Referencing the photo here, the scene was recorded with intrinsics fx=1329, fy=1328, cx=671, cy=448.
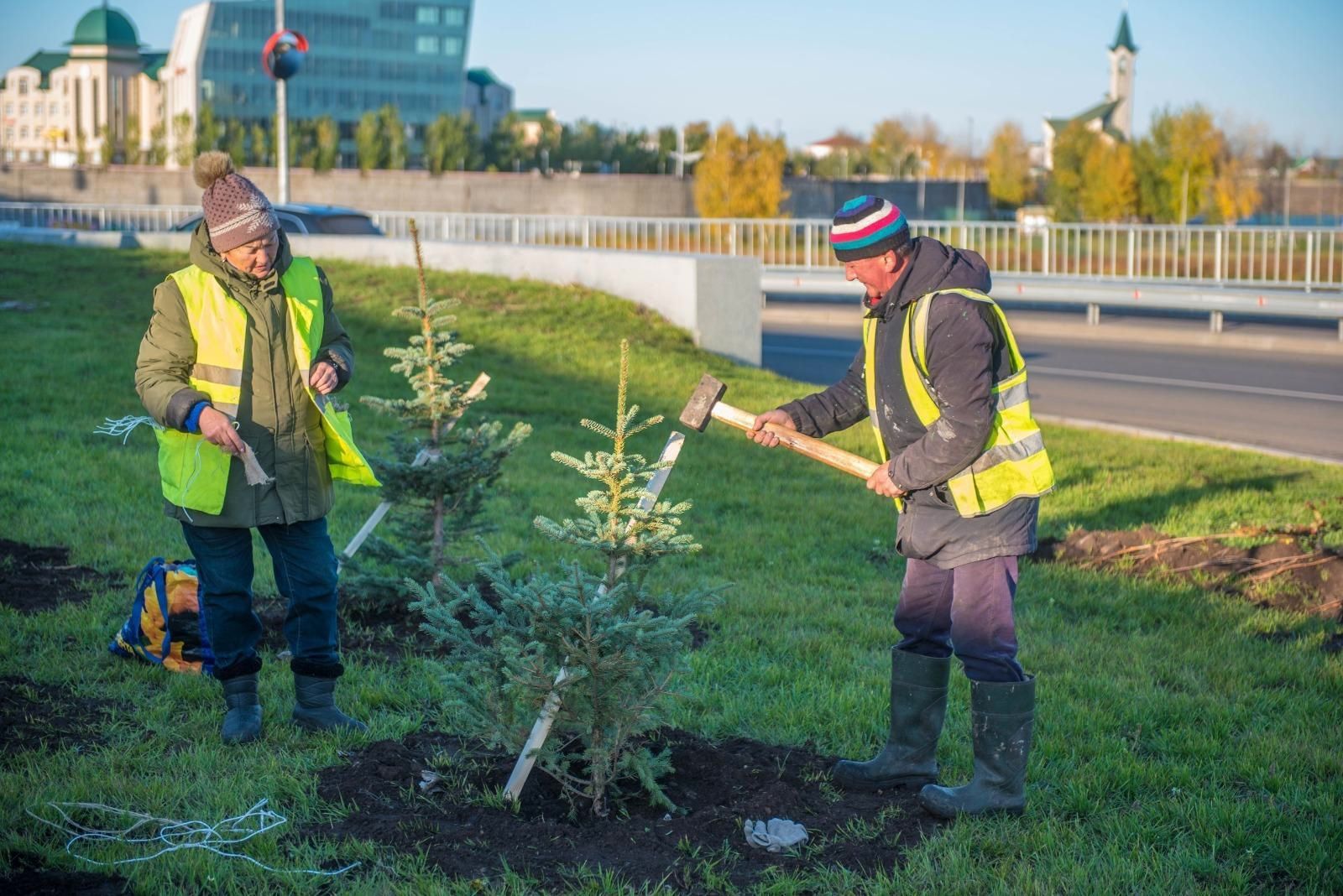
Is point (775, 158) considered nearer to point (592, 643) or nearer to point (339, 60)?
point (592, 643)

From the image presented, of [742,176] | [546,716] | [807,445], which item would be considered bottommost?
[546,716]

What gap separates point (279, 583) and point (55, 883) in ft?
5.07

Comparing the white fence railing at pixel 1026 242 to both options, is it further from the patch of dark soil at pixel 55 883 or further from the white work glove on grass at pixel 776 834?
the patch of dark soil at pixel 55 883

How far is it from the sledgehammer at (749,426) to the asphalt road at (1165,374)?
8097 millimetres

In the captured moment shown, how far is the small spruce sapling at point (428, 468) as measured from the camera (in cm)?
604

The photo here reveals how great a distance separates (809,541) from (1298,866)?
4.30m

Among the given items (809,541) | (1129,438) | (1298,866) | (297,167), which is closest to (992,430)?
(1298,866)

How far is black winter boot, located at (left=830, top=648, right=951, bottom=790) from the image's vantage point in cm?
454

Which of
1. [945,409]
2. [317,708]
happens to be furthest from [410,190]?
[945,409]

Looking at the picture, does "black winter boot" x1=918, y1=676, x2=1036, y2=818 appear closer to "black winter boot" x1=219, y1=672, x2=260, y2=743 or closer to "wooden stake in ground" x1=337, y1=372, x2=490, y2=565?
"black winter boot" x1=219, y1=672, x2=260, y2=743

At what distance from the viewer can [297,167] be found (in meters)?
61.7

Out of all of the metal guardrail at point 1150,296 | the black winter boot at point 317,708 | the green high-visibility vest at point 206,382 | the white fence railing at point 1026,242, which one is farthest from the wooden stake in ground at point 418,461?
the metal guardrail at point 1150,296

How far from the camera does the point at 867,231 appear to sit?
416 centimetres

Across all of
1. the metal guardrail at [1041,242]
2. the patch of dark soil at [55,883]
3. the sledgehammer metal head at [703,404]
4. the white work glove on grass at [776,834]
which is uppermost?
the metal guardrail at [1041,242]
